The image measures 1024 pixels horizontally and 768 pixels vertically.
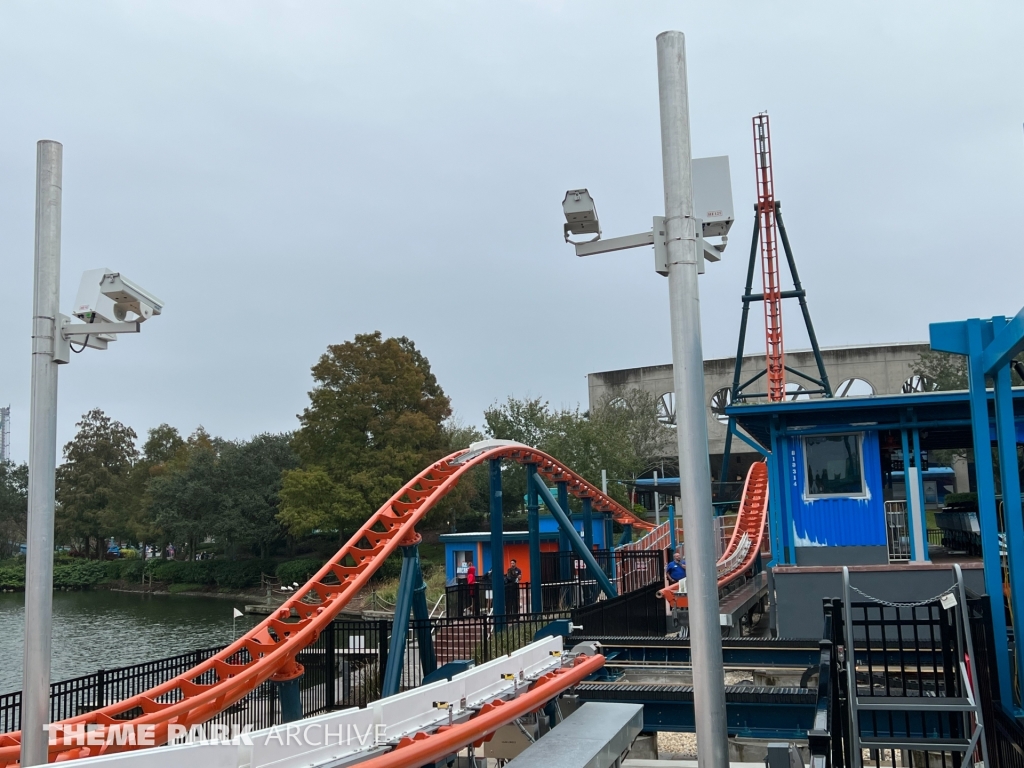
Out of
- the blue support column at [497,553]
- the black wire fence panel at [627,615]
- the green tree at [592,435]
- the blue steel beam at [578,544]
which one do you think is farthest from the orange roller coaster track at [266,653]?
the green tree at [592,435]

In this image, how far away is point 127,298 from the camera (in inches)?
250

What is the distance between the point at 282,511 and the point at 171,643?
1597 cm

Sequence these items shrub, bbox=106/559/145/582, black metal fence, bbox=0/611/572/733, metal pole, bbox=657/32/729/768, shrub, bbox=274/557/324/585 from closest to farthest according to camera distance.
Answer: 1. metal pole, bbox=657/32/729/768
2. black metal fence, bbox=0/611/572/733
3. shrub, bbox=274/557/324/585
4. shrub, bbox=106/559/145/582

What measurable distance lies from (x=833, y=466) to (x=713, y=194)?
12056mm

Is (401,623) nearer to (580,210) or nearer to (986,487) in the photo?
(986,487)

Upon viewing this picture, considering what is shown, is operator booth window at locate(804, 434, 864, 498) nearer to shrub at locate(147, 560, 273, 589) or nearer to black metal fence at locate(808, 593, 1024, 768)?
black metal fence at locate(808, 593, 1024, 768)

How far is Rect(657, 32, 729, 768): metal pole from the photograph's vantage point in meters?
4.59

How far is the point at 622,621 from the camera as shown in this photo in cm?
1527

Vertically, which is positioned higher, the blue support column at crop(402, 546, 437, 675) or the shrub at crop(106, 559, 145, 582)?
the blue support column at crop(402, 546, 437, 675)

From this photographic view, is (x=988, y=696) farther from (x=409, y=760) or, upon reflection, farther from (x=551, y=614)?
(x=551, y=614)

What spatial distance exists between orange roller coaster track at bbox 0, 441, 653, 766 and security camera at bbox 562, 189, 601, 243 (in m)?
6.56

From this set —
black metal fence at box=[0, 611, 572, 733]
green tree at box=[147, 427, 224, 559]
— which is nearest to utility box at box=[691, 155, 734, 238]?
black metal fence at box=[0, 611, 572, 733]

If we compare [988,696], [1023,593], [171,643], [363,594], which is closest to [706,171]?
[988,696]

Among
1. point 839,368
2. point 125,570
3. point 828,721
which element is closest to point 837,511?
point 828,721
